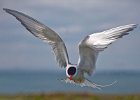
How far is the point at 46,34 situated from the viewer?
4172 millimetres

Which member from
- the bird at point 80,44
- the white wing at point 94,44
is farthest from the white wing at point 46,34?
the white wing at point 94,44

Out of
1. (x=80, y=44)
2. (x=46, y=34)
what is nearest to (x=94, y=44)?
(x=80, y=44)

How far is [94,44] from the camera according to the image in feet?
13.4

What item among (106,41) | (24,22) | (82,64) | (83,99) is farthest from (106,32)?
(83,99)

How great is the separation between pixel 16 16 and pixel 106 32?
0.72 m

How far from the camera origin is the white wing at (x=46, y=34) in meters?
4.07

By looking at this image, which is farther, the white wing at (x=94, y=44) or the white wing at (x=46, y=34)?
the white wing at (x=46, y=34)

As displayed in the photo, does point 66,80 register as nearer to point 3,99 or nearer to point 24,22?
point 24,22

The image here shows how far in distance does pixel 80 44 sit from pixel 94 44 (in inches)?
4.4

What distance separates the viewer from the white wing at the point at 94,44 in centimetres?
390

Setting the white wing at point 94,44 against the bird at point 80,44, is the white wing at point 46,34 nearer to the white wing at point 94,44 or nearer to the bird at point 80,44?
the bird at point 80,44

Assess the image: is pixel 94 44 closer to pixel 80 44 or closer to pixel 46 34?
pixel 80 44

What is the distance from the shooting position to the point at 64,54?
4.26 meters

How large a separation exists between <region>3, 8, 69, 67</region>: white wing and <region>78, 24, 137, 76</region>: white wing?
0.15m
